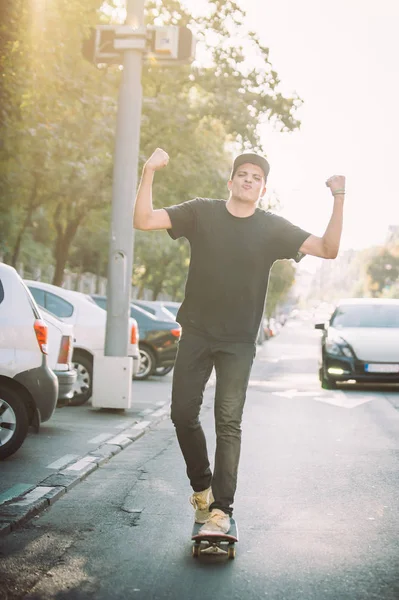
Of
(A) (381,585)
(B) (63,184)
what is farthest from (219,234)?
(B) (63,184)

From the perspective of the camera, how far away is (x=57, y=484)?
7125mm

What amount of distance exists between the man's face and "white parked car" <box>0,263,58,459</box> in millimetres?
3495

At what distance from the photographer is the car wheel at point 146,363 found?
64.6 feet

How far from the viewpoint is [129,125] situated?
12781mm

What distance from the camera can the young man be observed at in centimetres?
533

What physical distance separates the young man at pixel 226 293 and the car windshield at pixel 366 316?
44.2 ft

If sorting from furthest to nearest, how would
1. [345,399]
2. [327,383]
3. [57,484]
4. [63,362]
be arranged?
1. [327,383]
2. [345,399]
3. [63,362]
4. [57,484]

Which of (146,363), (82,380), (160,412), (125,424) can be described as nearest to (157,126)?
(146,363)

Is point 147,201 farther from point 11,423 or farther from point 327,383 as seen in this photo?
point 327,383

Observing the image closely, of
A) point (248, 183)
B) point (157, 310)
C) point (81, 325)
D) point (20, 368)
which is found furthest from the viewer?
point (157, 310)

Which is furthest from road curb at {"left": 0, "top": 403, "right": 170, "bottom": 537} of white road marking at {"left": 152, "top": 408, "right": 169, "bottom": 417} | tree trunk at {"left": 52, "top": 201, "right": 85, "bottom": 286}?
tree trunk at {"left": 52, "top": 201, "right": 85, "bottom": 286}

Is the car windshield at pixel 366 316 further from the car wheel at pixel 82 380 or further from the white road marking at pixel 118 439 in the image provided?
the white road marking at pixel 118 439

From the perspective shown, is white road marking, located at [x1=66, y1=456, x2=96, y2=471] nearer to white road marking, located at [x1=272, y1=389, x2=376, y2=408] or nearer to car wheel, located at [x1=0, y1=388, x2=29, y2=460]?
car wheel, located at [x1=0, y1=388, x2=29, y2=460]

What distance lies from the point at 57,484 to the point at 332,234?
9.57 ft
